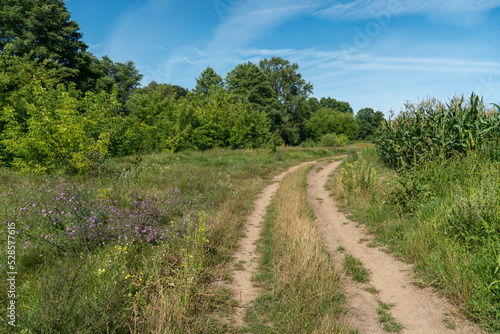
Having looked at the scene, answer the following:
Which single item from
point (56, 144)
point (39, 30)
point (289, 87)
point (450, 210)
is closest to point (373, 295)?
point (450, 210)

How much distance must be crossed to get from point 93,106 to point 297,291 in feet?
46.4

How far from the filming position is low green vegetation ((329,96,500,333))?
159 inches

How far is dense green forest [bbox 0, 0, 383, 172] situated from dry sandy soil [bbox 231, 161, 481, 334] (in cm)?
840

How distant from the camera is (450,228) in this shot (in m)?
5.44

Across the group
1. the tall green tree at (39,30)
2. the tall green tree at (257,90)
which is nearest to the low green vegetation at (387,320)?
the tall green tree at (39,30)

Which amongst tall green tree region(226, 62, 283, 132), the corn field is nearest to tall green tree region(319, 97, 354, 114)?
tall green tree region(226, 62, 283, 132)

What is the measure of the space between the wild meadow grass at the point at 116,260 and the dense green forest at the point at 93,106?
6.74 ft

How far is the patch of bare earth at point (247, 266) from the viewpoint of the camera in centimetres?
421

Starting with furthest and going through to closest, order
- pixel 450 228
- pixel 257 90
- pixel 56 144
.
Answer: pixel 257 90
pixel 56 144
pixel 450 228

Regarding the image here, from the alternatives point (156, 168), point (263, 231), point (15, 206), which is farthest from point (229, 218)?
point (156, 168)

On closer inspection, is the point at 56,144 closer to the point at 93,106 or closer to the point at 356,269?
the point at 93,106

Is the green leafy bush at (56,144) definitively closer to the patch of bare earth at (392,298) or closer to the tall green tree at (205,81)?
the patch of bare earth at (392,298)

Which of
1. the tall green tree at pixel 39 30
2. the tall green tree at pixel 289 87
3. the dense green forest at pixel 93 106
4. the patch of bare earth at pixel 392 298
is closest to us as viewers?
the patch of bare earth at pixel 392 298

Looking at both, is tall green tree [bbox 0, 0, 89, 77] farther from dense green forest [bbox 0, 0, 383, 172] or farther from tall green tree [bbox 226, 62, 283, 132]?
tall green tree [bbox 226, 62, 283, 132]
